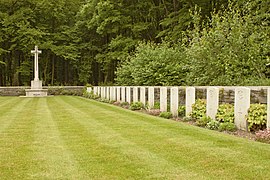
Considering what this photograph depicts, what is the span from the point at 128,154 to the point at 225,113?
10.9 ft

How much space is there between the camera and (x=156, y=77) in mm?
17016

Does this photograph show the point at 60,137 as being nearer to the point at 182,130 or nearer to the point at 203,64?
the point at 182,130

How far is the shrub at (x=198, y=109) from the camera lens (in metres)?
9.02

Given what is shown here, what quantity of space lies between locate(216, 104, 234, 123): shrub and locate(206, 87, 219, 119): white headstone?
0.45ft

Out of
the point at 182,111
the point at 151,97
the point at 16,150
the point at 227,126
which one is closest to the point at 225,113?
the point at 227,126

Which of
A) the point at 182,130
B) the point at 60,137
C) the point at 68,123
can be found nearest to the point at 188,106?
the point at 182,130

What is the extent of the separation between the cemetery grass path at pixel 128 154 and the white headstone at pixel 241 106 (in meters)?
0.72

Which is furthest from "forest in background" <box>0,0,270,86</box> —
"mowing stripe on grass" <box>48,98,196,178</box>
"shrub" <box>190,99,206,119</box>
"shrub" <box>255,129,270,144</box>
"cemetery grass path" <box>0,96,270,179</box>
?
"mowing stripe on grass" <box>48,98,196,178</box>

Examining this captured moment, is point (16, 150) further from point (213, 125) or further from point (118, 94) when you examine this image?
point (118, 94)

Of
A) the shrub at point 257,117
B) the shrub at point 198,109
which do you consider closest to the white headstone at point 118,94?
the shrub at point 198,109

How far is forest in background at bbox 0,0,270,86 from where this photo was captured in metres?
12.1

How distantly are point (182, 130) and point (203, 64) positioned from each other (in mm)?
5888

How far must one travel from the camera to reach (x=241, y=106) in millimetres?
7523

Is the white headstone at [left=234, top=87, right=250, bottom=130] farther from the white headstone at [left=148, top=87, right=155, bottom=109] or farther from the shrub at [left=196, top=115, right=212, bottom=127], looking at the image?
the white headstone at [left=148, top=87, right=155, bottom=109]
